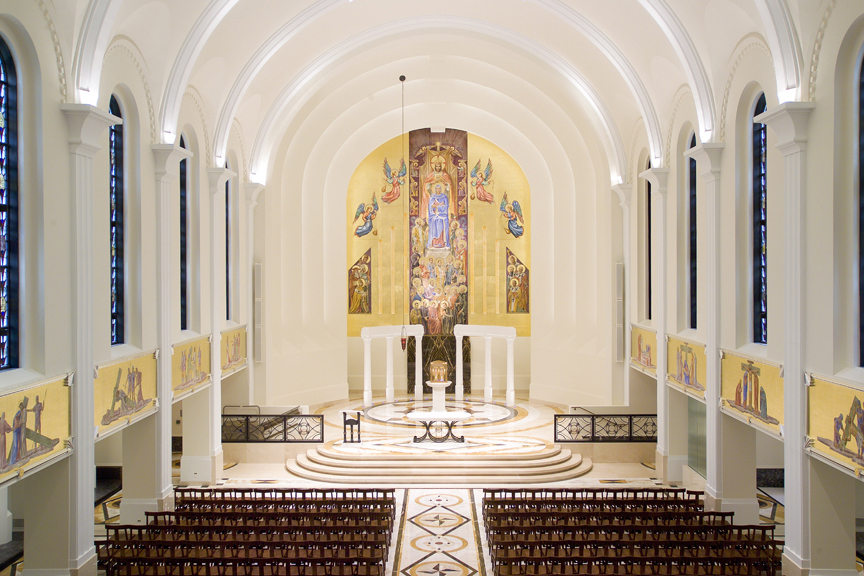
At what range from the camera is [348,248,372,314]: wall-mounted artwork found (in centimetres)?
2534

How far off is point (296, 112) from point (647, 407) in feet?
40.3

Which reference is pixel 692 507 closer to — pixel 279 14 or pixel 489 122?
pixel 279 14

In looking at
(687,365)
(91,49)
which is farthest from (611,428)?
(91,49)

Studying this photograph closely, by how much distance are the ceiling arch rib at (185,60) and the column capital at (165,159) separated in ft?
1.04

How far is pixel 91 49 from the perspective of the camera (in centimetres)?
878

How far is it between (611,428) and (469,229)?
10.8 metres

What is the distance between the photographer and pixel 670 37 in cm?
1197

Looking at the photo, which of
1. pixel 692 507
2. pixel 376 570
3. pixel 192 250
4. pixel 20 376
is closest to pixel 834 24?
pixel 692 507

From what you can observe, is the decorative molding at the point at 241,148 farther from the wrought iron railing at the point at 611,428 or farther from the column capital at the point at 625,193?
the wrought iron railing at the point at 611,428

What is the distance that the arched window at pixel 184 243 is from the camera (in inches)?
545

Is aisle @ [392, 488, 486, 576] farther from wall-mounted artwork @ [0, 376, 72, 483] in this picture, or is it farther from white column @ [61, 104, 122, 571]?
wall-mounted artwork @ [0, 376, 72, 483]

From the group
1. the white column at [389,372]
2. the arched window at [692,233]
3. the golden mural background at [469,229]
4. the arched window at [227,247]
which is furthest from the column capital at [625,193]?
the arched window at [227,247]

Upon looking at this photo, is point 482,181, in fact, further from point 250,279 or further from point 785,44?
point 785,44

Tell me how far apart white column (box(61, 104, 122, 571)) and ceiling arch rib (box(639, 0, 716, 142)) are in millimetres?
8946
